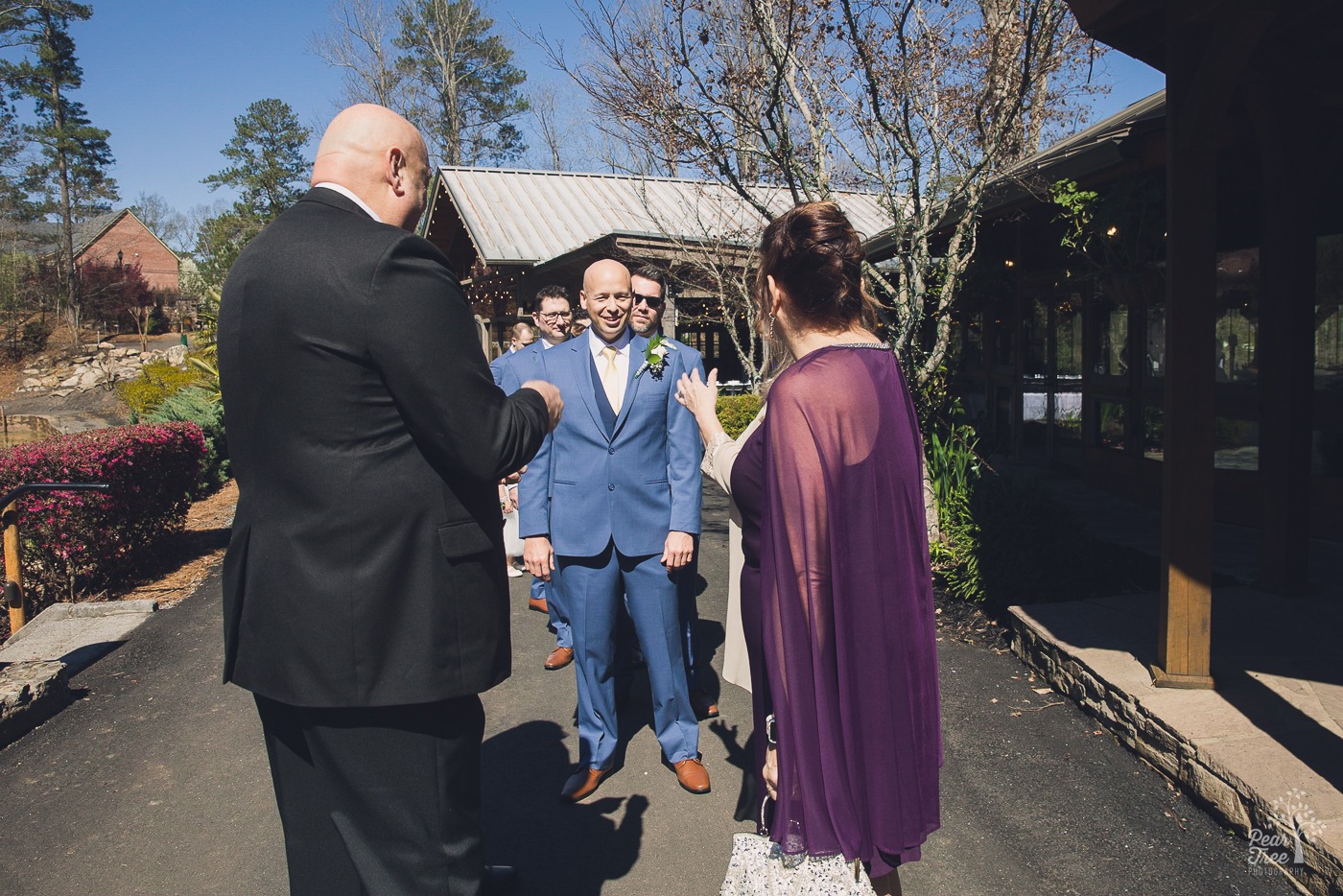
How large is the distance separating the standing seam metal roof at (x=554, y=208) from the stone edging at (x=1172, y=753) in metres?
9.78

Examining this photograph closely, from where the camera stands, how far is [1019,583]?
5.44 m

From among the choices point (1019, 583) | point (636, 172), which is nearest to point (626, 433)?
point (1019, 583)

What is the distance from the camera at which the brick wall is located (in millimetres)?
51344

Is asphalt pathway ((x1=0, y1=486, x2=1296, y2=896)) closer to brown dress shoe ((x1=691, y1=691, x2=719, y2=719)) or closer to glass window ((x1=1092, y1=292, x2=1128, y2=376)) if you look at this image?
brown dress shoe ((x1=691, y1=691, x2=719, y2=719))

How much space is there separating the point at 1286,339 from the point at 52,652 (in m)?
7.52

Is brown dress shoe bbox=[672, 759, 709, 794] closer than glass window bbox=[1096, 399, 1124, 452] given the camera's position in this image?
Yes

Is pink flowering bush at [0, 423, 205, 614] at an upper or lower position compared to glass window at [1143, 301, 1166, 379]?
lower

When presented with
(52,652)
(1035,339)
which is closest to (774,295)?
(52,652)

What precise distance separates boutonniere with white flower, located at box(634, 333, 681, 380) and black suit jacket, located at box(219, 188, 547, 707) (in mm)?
1845

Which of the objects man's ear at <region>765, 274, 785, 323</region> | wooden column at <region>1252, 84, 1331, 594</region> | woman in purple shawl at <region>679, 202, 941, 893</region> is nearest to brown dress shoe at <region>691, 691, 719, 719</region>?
woman in purple shawl at <region>679, 202, 941, 893</region>

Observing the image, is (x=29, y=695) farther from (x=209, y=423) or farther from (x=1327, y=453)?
(x=209, y=423)

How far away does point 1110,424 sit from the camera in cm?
889

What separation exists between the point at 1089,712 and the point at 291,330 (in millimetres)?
3893

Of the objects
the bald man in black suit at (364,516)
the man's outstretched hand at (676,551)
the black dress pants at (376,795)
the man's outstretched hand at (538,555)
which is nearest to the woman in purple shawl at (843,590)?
the bald man in black suit at (364,516)
